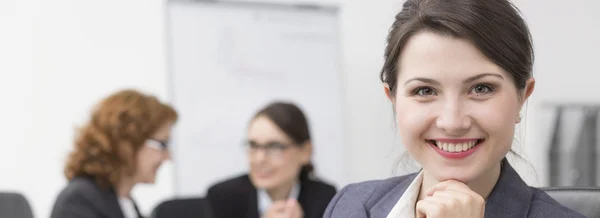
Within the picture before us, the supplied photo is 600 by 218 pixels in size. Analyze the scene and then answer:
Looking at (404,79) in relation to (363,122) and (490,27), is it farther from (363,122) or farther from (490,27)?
(363,122)

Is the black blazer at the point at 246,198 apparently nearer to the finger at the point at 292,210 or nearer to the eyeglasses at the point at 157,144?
the finger at the point at 292,210

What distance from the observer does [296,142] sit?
10.4ft

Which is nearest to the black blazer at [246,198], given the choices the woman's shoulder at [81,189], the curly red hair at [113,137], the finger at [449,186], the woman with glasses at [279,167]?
the woman with glasses at [279,167]

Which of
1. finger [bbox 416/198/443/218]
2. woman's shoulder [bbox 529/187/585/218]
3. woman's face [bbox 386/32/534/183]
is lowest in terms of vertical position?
woman's shoulder [bbox 529/187/585/218]

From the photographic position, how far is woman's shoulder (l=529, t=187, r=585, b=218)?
1.04 meters

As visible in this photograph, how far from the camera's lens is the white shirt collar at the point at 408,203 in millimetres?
1139

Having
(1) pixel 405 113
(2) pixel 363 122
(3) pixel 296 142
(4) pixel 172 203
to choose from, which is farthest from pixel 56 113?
(1) pixel 405 113

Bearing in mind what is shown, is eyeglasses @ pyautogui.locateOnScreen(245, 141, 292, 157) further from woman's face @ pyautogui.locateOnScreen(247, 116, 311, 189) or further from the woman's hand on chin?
the woman's hand on chin

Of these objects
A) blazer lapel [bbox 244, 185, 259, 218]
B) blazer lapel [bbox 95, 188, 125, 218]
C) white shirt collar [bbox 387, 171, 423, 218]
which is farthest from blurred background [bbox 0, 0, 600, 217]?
white shirt collar [bbox 387, 171, 423, 218]

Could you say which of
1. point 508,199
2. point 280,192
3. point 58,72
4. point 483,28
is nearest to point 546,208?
point 508,199

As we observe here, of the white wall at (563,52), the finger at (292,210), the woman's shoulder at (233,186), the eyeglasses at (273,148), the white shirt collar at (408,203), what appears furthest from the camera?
the white wall at (563,52)

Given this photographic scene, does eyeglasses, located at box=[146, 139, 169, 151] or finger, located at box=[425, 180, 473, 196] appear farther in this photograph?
eyeglasses, located at box=[146, 139, 169, 151]

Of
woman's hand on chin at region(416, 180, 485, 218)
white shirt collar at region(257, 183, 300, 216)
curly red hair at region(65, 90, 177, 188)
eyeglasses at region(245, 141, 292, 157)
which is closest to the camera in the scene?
woman's hand on chin at region(416, 180, 485, 218)

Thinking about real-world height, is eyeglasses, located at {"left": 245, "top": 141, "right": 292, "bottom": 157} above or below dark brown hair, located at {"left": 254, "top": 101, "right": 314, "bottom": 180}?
below
